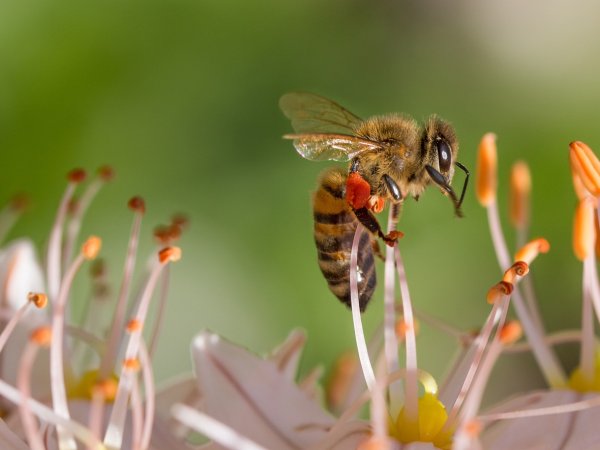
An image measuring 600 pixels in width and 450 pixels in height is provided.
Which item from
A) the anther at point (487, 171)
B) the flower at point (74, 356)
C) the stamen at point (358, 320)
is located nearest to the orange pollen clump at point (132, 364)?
the flower at point (74, 356)

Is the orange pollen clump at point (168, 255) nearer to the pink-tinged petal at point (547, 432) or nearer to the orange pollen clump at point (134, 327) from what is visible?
the orange pollen clump at point (134, 327)

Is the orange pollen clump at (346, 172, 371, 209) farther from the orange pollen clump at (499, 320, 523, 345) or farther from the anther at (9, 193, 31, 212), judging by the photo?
the anther at (9, 193, 31, 212)

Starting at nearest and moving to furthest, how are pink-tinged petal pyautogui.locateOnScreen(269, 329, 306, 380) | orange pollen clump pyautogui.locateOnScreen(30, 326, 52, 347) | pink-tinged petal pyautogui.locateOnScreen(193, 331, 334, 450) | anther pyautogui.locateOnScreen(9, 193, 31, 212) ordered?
orange pollen clump pyautogui.locateOnScreen(30, 326, 52, 347) < pink-tinged petal pyautogui.locateOnScreen(193, 331, 334, 450) < pink-tinged petal pyautogui.locateOnScreen(269, 329, 306, 380) < anther pyautogui.locateOnScreen(9, 193, 31, 212)

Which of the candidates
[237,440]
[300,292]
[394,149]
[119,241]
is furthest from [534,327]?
[119,241]

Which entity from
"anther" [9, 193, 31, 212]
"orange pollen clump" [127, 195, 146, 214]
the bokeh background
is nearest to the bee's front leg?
"orange pollen clump" [127, 195, 146, 214]

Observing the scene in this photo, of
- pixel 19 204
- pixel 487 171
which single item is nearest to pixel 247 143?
pixel 19 204

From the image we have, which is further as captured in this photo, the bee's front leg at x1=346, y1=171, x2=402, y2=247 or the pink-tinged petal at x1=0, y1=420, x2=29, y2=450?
the bee's front leg at x1=346, y1=171, x2=402, y2=247
